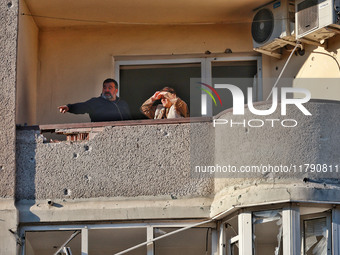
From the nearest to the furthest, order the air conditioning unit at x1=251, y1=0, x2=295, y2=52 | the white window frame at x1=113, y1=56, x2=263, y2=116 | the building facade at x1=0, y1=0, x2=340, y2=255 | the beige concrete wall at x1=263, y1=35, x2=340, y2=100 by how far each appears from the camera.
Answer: the building facade at x1=0, y1=0, x2=340, y2=255, the beige concrete wall at x1=263, y1=35, x2=340, y2=100, the air conditioning unit at x1=251, y1=0, x2=295, y2=52, the white window frame at x1=113, y1=56, x2=263, y2=116

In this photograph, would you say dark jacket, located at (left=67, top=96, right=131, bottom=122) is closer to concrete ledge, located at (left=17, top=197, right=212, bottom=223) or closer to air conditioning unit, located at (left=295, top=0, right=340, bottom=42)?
concrete ledge, located at (left=17, top=197, right=212, bottom=223)

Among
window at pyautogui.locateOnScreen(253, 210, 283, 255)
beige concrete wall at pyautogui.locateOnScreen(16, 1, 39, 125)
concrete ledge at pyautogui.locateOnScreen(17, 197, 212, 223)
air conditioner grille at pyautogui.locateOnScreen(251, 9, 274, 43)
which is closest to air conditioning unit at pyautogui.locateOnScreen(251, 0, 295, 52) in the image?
air conditioner grille at pyautogui.locateOnScreen(251, 9, 274, 43)

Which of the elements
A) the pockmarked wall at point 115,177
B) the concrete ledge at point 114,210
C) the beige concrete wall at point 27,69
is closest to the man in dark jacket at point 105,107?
the beige concrete wall at point 27,69

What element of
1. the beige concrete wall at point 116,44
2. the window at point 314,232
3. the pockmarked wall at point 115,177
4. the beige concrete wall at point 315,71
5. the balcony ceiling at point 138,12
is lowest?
the window at point 314,232

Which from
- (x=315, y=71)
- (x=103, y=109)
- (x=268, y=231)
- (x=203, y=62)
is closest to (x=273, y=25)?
(x=315, y=71)

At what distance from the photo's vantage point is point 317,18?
18.7 meters

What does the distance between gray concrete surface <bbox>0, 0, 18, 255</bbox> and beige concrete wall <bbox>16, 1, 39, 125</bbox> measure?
0.84 feet

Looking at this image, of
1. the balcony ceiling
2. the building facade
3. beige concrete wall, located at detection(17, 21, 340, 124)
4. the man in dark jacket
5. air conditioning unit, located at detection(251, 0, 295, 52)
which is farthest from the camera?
beige concrete wall, located at detection(17, 21, 340, 124)

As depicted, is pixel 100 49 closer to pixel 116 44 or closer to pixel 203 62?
pixel 116 44

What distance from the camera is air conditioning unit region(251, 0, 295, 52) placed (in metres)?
19.4

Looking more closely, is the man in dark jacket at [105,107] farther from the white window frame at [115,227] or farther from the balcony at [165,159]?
the white window frame at [115,227]

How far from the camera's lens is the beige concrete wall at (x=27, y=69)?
734 inches

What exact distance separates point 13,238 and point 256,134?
359 centimetres

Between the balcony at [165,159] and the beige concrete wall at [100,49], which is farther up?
the beige concrete wall at [100,49]
